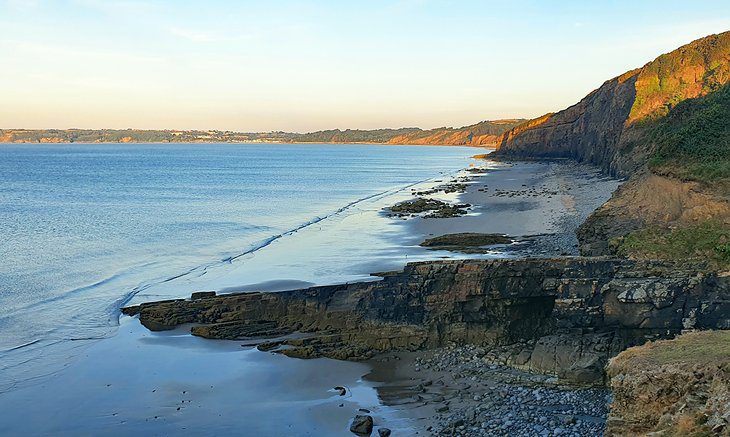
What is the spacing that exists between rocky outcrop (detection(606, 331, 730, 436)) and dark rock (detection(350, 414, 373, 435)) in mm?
5648

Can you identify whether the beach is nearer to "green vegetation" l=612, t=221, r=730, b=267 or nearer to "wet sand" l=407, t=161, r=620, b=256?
"green vegetation" l=612, t=221, r=730, b=267

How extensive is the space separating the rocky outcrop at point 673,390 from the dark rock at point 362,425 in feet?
18.5

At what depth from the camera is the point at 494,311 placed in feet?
62.5

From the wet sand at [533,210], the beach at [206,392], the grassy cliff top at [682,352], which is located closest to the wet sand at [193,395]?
the beach at [206,392]

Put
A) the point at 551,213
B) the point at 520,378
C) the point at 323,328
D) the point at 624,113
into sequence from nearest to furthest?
the point at 520,378, the point at 323,328, the point at 551,213, the point at 624,113

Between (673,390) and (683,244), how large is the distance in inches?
489

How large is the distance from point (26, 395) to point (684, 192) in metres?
22.5

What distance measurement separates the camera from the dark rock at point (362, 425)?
47.1 feet

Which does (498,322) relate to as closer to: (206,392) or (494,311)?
(494,311)

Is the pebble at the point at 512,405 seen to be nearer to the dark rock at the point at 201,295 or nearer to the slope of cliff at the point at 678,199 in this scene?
the slope of cliff at the point at 678,199

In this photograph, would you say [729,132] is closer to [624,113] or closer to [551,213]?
[551,213]

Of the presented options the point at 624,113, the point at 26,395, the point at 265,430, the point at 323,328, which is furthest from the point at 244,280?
the point at 624,113

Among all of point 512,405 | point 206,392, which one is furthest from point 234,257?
point 512,405

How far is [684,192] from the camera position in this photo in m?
24.3
